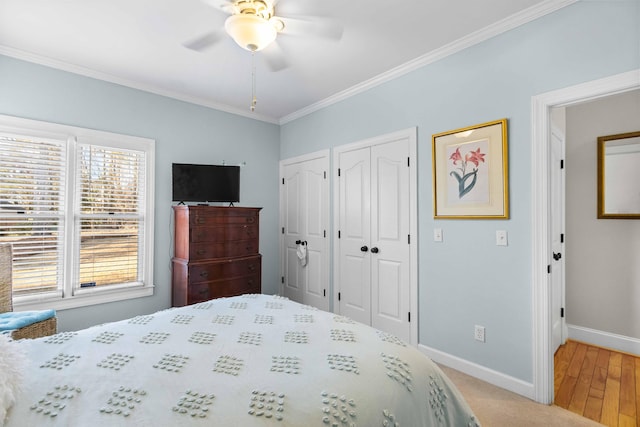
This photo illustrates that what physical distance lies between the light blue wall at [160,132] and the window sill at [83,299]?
59mm

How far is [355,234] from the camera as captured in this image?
3506 mm

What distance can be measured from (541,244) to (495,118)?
3.23 ft

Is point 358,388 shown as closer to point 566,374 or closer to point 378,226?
point 378,226

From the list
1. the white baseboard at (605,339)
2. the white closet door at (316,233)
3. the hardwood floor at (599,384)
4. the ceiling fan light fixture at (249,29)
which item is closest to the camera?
the ceiling fan light fixture at (249,29)

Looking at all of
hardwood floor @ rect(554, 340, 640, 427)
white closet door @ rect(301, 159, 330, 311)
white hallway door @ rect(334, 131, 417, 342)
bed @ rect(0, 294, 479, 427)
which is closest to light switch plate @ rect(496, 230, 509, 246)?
white hallway door @ rect(334, 131, 417, 342)

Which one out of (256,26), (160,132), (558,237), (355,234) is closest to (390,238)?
(355,234)

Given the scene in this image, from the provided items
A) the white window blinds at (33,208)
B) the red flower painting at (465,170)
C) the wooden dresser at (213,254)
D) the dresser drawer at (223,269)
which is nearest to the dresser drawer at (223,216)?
the wooden dresser at (213,254)

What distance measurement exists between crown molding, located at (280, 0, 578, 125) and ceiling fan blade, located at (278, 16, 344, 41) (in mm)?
824

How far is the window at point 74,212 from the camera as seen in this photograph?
2.73 metres

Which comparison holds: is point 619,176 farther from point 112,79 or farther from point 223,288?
point 112,79

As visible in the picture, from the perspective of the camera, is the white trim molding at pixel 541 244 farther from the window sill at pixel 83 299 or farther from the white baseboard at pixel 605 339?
the window sill at pixel 83 299

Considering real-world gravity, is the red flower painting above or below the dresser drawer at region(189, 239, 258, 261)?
above

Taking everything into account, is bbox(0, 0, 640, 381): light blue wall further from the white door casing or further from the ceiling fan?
the ceiling fan

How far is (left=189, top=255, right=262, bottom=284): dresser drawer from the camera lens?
3249 mm
